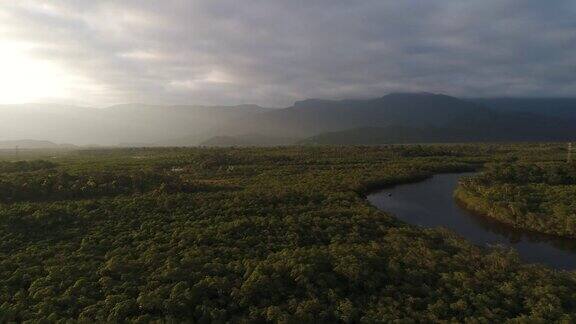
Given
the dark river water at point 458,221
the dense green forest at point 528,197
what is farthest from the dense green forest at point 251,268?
the dense green forest at point 528,197

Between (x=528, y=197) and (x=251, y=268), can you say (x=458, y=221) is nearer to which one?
(x=528, y=197)

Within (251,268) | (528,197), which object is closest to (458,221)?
(528,197)

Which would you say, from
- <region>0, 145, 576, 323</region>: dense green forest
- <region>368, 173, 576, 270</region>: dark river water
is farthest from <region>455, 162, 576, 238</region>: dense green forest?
<region>0, 145, 576, 323</region>: dense green forest

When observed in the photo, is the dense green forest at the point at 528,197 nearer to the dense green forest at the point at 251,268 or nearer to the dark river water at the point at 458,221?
the dark river water at the point at 458,221

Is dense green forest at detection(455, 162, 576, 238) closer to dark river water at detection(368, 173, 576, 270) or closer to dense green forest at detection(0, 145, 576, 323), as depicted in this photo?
dark river water at detection(368, 173, 576, 270)

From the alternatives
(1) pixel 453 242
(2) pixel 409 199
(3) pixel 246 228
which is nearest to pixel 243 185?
(2) pixel 409 199

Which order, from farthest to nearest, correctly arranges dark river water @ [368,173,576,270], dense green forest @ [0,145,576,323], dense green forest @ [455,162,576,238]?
dense green forest @ [455,162,576,238]
dark river water @ [368,173,576,270]
dense green forest @ [0,145,576,323]

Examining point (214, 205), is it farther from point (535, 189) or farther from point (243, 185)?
point (535, 189)

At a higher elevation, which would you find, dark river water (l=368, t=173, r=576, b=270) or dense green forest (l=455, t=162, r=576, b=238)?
dense green forest (l=455, t=162, r=576, b=238)
